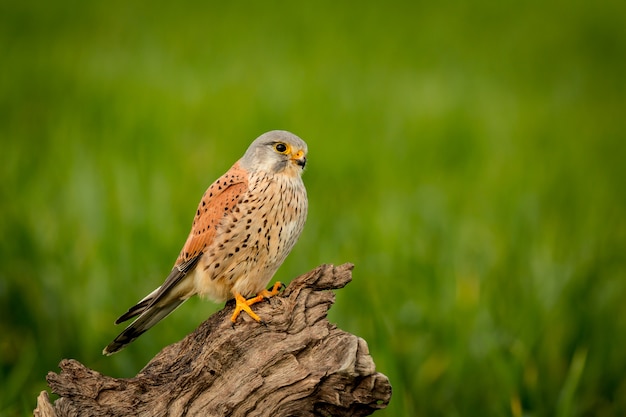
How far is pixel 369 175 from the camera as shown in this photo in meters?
9.47

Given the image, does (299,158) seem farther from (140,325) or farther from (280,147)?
(140,325)

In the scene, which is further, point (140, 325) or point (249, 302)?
point (140, 325)

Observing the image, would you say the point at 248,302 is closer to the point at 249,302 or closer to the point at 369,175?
the point at 249,302

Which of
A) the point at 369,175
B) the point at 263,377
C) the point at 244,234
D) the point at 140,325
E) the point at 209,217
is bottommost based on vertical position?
the point at 263,377

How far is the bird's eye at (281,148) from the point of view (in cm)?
395

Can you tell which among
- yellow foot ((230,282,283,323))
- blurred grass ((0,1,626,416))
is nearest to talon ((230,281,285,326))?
yellow foot ((230,282,283,323))

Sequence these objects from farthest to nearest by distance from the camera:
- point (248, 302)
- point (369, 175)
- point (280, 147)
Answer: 1. point (369, 175)
2. point (280, 147)
3. point (248, 302)

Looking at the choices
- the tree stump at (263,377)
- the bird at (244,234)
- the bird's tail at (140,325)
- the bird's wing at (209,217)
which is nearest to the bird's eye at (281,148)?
the bird at (244,234)

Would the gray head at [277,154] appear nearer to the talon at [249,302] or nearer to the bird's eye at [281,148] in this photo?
the bird's eye at [281,148]

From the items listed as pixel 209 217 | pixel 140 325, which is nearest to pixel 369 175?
pixel 209 217

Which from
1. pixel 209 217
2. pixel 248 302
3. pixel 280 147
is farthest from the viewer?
pixel 209 217

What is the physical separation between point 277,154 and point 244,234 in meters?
0.43

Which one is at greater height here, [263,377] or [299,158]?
[299,158]

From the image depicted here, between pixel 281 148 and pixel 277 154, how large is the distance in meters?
0.04
